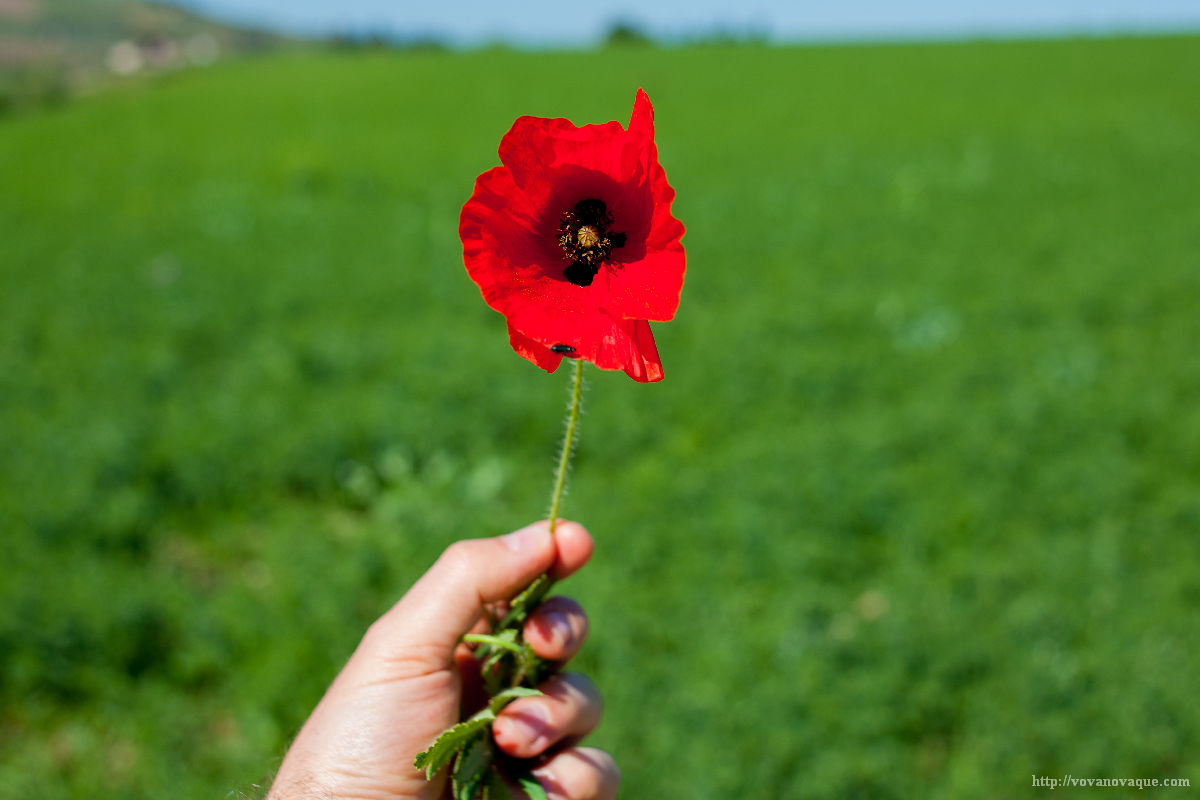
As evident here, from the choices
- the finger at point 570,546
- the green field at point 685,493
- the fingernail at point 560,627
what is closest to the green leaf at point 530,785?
the fingernail at point 560,627

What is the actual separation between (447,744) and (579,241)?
0.78 metres

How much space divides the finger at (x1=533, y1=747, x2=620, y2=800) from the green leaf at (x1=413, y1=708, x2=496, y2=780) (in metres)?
0.29

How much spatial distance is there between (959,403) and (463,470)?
120 inches

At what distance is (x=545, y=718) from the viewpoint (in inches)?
60.3

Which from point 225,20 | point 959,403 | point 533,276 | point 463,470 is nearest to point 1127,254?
point 959,403

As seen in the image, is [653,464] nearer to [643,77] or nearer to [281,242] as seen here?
[281,242]

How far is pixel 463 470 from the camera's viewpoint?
459 cm

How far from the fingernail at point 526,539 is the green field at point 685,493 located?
89 cm

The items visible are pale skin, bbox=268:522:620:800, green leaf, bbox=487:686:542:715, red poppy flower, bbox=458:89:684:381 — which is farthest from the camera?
pale skin, bbox=268:522:620:800

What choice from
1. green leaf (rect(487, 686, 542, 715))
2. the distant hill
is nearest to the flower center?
green leaf (rect(487, 686, 542, 715))

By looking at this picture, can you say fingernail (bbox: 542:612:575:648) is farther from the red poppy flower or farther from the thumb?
the red poppy flower

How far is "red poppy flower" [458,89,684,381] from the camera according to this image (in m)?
1.03

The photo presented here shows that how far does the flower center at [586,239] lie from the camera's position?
1122mm

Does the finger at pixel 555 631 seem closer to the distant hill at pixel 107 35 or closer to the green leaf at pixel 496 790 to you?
the green leaf at pixel 496 790
